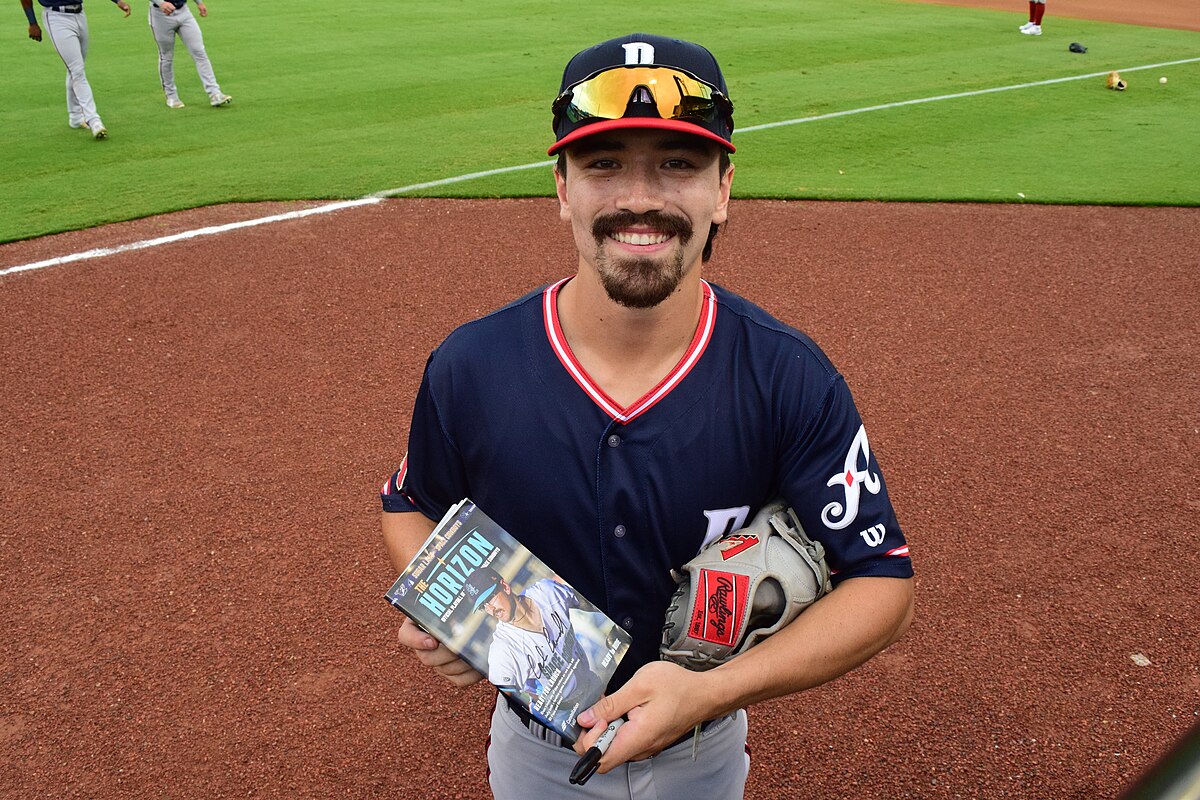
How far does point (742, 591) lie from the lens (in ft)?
6.65

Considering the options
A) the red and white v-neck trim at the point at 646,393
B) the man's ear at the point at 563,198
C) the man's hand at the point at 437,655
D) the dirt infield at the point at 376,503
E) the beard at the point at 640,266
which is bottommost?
the dirt infield at the point at 376,503

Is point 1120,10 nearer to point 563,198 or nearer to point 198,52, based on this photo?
point 198,52

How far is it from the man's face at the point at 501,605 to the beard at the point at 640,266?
2.00 ft

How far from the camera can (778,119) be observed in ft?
40.1

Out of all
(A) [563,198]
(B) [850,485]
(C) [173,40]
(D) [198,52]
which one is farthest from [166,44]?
(B) [850,485]

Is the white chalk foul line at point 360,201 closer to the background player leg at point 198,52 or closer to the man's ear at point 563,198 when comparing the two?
the background player leg at point 198,52

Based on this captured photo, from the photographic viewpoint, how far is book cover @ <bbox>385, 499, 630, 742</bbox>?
190cm

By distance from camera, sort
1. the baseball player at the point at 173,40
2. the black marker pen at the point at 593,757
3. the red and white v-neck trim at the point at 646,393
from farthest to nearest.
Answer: the baseball player at the point at 173,40 → the red and white v-neck trim at the point at 646,393 → the black marker pen at the point at 593,757

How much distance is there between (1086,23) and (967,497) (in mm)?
18715

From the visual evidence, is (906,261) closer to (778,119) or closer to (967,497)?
(967,497)

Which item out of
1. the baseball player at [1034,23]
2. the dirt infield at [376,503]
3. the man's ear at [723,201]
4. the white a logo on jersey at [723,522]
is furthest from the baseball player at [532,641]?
the baseball player at [1034,23]

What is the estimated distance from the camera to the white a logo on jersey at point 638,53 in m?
2.07

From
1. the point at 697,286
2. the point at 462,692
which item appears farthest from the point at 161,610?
the point at 697,286

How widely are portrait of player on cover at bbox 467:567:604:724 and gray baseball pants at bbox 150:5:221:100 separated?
11341mm
